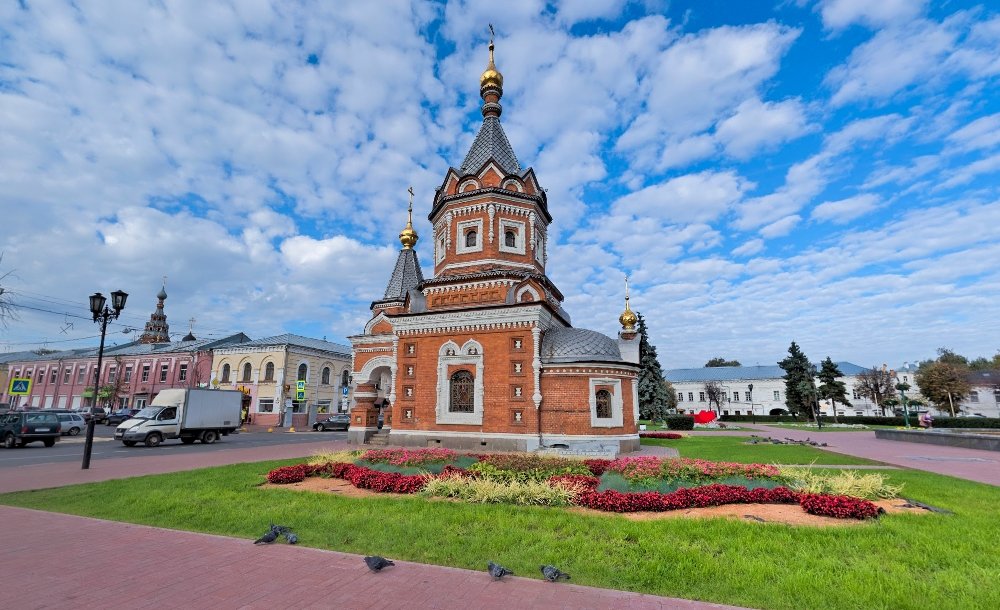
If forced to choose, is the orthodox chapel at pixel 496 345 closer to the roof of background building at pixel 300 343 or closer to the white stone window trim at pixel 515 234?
the white stone window trim at pixel 515 234

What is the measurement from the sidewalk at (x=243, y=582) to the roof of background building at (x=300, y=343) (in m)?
38.2

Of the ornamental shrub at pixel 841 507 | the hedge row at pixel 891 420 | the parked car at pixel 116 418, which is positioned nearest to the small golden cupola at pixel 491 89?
the ornamental shrub at pixel 841 507

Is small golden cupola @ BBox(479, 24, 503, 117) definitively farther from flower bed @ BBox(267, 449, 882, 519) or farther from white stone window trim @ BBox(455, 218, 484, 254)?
flower bed @ BBox(267, 449, 882, 519)

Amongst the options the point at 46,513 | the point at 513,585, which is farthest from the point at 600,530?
the point at 46,513

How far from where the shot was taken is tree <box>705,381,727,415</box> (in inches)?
2638

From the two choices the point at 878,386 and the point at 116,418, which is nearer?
the point at 116,418

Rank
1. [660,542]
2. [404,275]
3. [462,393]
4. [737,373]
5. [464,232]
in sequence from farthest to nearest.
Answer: [737,373], [404,275], [464,232], [462,393], [660,542]

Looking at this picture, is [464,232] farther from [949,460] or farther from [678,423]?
[678,423]

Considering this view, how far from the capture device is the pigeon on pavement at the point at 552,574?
5145 millimetres

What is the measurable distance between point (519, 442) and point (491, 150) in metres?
13.9

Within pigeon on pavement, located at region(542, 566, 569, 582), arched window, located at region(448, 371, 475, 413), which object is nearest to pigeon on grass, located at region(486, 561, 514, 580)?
pigeon on pavement, located at region(542, 566, 569, 582)

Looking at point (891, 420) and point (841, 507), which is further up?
point (841, 507)

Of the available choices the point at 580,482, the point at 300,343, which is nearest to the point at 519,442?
the point at 580,482

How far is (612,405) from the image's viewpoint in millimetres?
19172
